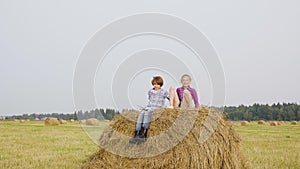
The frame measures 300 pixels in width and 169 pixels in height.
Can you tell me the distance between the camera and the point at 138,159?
562cm

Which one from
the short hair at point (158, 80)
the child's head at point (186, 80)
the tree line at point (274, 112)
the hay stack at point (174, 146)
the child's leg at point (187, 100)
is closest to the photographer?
the hay stack at point (174, 146)

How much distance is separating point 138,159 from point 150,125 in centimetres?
53

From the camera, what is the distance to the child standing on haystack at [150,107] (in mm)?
5746

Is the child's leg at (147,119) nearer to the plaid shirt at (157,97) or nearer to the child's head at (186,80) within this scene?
the plaid shirt at (157,97)

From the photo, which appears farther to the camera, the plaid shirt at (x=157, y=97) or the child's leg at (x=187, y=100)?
the child's leg at (x=187, y=100)

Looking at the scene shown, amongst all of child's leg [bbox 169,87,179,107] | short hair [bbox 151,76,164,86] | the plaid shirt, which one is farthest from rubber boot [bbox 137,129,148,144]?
short hair [bbox 151,76,164,86]

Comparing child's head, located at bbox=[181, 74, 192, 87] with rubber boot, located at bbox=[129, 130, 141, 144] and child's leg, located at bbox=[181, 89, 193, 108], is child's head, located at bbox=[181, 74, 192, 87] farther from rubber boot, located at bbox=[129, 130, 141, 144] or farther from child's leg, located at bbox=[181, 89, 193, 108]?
rubber boot, located at bbox=[129, 130, 141, 144]

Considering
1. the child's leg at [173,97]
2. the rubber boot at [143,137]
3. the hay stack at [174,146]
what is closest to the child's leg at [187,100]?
the child's leg at [173,97]

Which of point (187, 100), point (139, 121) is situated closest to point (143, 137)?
point (139, 121)

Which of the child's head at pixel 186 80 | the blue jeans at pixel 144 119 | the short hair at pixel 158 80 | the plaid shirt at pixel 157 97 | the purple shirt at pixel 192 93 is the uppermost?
the child's head at pixel 186 80

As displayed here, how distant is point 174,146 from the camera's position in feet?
18.3

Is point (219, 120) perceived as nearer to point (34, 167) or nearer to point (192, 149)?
point (192, 149)

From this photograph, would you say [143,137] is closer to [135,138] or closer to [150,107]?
[135,138]

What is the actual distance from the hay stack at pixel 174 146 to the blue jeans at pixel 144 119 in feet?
0.24
